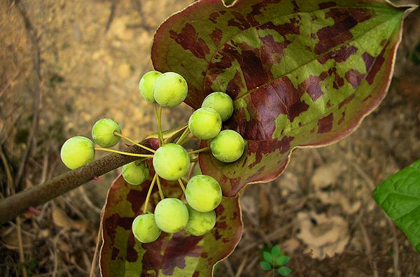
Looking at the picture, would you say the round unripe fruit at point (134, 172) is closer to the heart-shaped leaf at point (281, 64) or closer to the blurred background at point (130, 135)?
the heart-shaped leaf at point (281, 64)

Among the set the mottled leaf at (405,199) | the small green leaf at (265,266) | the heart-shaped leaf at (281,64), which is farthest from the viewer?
the small green leaf at (265,266)

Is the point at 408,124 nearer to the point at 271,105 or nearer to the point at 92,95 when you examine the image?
the point at 271,105

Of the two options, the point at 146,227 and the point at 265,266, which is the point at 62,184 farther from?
the point at 265,266

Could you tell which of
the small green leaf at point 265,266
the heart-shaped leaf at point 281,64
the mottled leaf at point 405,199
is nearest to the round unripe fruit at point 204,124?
the heart-shaped leaf at point 281,64

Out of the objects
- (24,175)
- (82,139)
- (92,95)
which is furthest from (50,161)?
(82,139)

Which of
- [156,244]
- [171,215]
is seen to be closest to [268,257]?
[156,244]

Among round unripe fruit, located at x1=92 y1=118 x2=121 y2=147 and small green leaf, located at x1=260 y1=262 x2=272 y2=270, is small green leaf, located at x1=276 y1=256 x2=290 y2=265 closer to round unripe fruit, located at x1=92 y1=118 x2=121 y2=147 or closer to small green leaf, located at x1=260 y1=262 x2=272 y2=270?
small green leaf, located at x1=260 y1=262 x2=272 y2=270

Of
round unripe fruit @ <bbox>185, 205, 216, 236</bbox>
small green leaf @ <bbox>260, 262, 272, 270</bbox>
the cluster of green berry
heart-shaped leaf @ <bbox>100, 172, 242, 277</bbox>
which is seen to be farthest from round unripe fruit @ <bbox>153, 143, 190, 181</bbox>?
small green leaf @ <bbox>260, 262, 272, 270</bbox>
